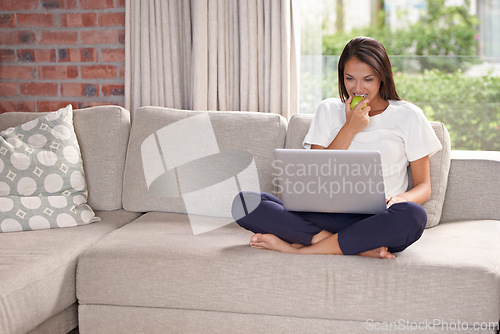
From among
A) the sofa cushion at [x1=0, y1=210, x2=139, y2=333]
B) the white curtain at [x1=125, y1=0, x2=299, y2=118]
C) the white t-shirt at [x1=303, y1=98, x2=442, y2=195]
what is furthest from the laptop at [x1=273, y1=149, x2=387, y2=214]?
the white curtain at [x1=125, y1=0, x2=299, y2=118]

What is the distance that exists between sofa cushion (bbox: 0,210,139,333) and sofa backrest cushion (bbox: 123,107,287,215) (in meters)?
0.33

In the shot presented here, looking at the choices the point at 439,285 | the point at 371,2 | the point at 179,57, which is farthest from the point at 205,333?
the point at 371,2

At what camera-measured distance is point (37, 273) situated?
193 centimetres

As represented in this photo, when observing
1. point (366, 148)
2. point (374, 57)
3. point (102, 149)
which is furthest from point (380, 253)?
point (102, 149)

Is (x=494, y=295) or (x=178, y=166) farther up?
(x=178, y=166)

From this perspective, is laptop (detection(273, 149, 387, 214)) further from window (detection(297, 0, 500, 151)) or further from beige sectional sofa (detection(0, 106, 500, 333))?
window (detection(297, 0, 500, 151))

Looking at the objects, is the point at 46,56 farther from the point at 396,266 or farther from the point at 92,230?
the point at 396,266

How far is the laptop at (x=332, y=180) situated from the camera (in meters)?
1.83

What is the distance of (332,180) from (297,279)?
0.34 metres

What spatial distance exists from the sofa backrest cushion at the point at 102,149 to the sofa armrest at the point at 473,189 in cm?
138

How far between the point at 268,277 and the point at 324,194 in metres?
0.32

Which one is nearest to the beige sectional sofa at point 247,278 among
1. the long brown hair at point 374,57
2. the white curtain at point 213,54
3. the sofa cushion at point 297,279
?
the sofa cushion at point 297,279

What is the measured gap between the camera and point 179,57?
10.2 ft

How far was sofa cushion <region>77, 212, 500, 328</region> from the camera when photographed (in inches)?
73.0
